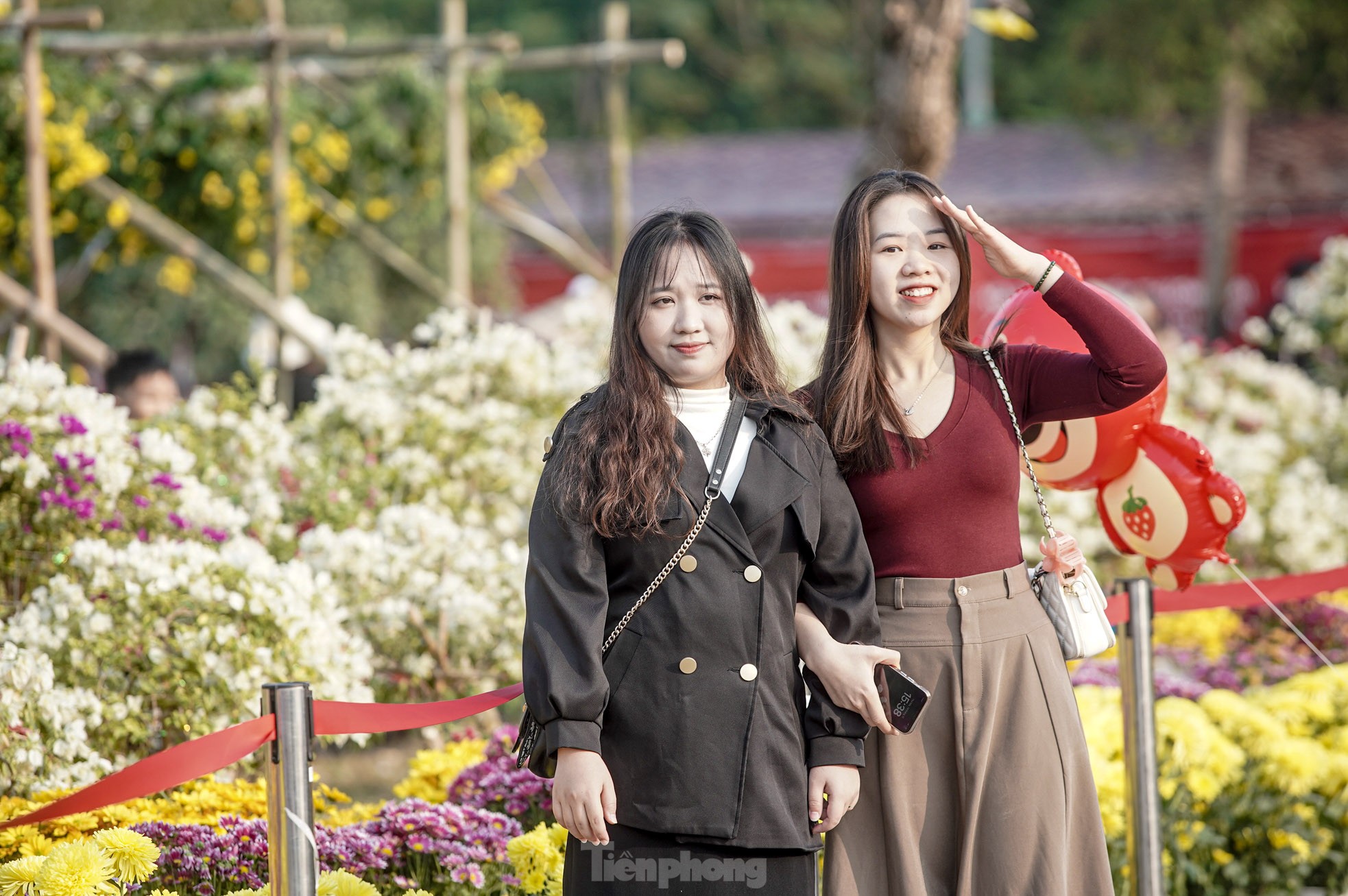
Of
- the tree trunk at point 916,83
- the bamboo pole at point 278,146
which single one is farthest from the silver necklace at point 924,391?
the bamboo pole at point 278,146

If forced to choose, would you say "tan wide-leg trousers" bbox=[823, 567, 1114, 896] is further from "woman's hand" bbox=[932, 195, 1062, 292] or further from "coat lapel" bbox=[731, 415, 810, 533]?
"woman's hand" bbox=[932, 195, 1062, 292]

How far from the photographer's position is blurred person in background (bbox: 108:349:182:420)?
18.6 ft

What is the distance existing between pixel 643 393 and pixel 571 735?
0.54m

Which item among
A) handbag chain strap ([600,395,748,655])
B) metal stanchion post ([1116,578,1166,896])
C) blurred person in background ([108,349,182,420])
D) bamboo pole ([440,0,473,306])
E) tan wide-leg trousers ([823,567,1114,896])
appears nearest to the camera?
handbag chain strap ([600,395,748,655])

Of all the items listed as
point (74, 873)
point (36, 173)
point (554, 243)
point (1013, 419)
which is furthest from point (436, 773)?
point (554, 243)

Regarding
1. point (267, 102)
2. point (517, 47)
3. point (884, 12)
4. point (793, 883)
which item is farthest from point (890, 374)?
point (517, 47)

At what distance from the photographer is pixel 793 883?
2025 millimetres

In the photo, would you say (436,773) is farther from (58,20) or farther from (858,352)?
(58,20)

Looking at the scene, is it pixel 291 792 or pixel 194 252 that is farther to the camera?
pixel 194 252

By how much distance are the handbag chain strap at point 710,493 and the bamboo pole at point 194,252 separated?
480 centimetres

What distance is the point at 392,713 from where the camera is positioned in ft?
8.21

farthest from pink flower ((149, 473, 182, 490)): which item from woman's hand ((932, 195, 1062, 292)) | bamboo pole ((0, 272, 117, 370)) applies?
bamboo pole ((0, 272, 117, 370))

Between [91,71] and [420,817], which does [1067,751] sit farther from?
[91,71]

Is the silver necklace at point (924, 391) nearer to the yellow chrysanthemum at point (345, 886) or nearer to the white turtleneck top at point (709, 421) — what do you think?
the white turtleneck top at point (709, 421)
